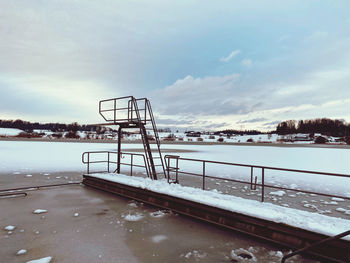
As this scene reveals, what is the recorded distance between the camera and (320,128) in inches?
4889

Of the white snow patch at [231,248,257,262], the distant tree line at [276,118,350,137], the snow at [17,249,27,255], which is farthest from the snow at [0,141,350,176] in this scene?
the distant tree line at [276,118,350,137]

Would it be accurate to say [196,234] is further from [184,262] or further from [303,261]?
[303,261]

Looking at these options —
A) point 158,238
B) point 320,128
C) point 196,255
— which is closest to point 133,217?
point 158,238

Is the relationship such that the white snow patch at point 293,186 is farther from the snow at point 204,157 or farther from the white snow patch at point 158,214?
the white snow patch at point 158,214

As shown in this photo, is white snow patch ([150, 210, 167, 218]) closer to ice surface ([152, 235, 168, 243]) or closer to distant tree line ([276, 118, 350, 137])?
ice surface ([152, 235, 168, 243])

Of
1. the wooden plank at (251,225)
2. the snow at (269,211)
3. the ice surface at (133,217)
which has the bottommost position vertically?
the ice surface at (133,217)

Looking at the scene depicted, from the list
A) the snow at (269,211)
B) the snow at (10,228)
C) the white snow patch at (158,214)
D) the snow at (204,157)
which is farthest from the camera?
the snow at (204,157)

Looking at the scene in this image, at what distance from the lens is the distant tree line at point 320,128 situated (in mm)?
118938

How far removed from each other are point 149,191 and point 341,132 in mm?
138555

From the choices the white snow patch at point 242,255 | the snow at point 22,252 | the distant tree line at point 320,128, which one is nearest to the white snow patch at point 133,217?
the snow at point 22,252

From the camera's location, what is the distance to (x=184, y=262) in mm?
4137

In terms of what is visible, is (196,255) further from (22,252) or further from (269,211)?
(22,252)

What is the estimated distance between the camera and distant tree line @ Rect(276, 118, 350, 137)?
4683 inches

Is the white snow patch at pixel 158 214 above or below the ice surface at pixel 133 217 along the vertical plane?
below
